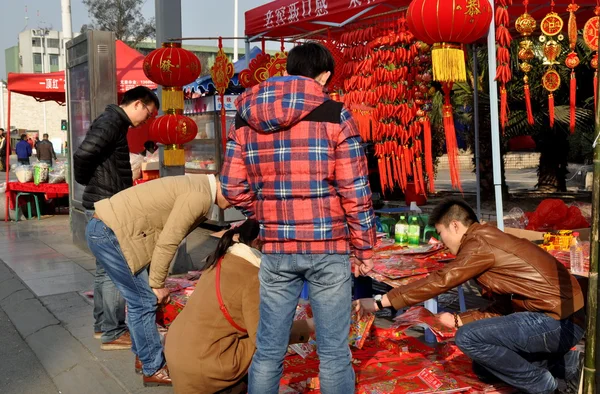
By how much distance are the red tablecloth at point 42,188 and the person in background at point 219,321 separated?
30.9ft

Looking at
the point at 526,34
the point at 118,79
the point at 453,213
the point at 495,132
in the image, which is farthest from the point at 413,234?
the point at 118,79

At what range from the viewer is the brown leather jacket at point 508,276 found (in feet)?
11.3

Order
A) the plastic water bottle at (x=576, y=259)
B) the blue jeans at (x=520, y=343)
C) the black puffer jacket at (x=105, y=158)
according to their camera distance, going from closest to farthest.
A: the blue jeans at (x=520, y=343) < the plastic water bottle at (x=576, y=259) < the black puffer jacket at (x=105, y=158)

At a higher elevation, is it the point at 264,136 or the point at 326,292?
the point at 264,136

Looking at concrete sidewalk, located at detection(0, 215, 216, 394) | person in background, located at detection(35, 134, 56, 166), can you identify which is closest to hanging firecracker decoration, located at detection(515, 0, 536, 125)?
concrete sidewalk, located at detection(0, 215, 216, 394)

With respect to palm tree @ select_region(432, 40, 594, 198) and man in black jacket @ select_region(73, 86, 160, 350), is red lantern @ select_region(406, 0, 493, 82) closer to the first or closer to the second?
man in black jacket @ select_region(73, 86, 160, 350)

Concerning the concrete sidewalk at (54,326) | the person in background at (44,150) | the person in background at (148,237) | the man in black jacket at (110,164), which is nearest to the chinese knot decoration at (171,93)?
the concrete sidewalk at (54,326)

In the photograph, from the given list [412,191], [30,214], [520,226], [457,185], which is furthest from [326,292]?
[30,214]

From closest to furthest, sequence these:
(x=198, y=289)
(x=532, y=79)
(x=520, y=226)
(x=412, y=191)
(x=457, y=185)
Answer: (x=198, y=289), (x=457, y=185), (x=520, y=226), (x=412, y=191), (x=532, y=79)

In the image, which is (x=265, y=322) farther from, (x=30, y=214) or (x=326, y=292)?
(x=30, y=214)

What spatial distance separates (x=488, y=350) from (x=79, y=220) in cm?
696

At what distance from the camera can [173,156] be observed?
7.14 m

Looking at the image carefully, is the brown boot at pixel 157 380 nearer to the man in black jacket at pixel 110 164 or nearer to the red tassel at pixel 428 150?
the man in black jacket at pixel 110 164

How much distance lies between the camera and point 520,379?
3.50 meters
